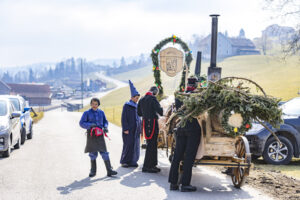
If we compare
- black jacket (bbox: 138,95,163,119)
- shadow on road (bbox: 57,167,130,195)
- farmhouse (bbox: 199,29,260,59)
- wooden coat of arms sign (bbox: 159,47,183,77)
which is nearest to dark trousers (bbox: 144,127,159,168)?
black jacket (bbox: 138,95,163,119)

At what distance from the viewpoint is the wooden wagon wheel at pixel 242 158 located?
7.18 metres

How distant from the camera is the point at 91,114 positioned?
8.52 metres

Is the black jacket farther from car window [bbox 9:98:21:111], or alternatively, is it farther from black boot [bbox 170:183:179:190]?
car window [bbox 9:98:21:111]

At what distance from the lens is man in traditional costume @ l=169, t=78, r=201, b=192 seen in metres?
7.07

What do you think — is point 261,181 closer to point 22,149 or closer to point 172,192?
point 172,192

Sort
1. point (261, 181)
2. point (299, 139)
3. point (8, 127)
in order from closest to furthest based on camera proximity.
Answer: point (261, 181) → point (299, 139) → point (8, 127)

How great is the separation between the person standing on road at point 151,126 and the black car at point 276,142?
2708mm

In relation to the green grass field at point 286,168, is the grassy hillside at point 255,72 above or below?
above

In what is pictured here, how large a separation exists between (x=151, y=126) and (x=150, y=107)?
44 cm

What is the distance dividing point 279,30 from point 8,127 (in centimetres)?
1825

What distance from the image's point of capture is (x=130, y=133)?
32.3 ft

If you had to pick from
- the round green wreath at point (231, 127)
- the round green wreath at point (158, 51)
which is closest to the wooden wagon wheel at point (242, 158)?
→ the round green wreath at point (231, 127)

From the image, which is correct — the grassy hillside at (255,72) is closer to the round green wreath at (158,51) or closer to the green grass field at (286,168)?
the round green wreath at (158,51)

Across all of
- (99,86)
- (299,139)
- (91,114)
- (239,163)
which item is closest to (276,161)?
(299,139)
